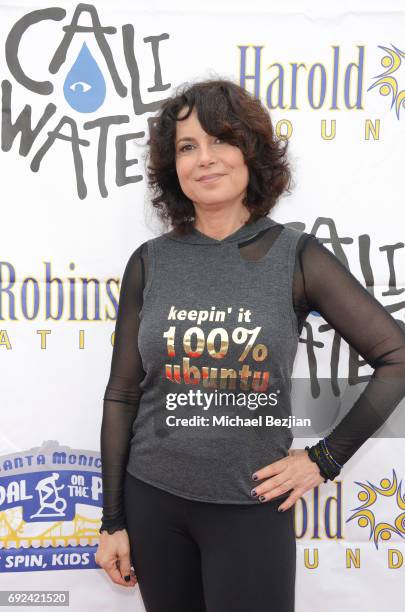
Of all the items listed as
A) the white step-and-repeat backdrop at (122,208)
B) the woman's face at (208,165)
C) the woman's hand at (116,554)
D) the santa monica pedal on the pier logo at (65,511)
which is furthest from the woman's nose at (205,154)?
the santa monica pedal on the pier logo at (65,511)

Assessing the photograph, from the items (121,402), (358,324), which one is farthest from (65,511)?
(358,324)

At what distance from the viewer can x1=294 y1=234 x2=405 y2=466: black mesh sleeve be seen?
1.02 m

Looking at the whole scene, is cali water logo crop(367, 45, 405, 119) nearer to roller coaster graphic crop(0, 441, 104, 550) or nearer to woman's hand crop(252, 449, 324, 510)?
woman's hand crop(252, 449, 324, 510)

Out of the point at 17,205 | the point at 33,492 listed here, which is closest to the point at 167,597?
the point at 33,492

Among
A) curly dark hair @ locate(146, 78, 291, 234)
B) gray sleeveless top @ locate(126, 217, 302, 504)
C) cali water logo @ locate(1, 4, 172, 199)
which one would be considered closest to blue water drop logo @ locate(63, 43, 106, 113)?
cali water logo @ locate(1, 4, 172, 199)

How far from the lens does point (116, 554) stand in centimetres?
110

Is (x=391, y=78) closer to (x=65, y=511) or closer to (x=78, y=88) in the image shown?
(x=78, y=88)

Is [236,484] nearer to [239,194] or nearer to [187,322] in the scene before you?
[187,322]

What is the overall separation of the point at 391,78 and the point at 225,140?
618 millimetres

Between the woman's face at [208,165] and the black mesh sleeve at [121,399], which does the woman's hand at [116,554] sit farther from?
the woman's face at [208,165]

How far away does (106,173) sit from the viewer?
4.69 feet

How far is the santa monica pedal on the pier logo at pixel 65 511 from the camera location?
1.45 m

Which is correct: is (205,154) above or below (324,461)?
above

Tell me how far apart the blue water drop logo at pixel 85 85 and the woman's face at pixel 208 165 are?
415mm
